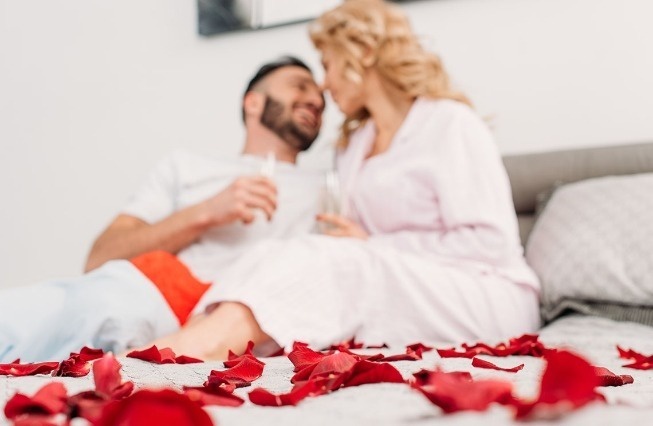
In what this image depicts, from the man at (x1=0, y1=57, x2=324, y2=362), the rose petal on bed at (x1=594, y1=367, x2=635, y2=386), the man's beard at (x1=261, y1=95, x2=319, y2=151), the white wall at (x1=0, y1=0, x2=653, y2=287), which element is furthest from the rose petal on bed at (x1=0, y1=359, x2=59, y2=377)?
the white wall at (x1=0, y1=0, x2=653, y2=287)

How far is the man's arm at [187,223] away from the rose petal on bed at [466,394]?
46.6 inches

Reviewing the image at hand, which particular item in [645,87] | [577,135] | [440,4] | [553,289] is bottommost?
[553,289]

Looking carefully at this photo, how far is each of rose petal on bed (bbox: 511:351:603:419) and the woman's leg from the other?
29.8 inches

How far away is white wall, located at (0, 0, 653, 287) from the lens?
1.97 m

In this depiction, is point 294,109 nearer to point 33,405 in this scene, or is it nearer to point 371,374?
point 371,374

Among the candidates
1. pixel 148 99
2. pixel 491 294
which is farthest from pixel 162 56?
pixel 491 294

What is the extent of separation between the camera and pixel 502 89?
2.05 meters

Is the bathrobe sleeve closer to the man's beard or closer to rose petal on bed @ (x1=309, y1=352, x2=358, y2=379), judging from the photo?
the man's beard

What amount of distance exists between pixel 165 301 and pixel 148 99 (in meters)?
1.35

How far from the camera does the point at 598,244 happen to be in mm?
1475

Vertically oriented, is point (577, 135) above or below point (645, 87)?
below

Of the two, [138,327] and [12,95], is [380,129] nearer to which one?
[138,327]

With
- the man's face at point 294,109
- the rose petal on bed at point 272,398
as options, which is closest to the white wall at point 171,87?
the man's face at point 294,109

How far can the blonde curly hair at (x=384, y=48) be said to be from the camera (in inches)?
67.4
